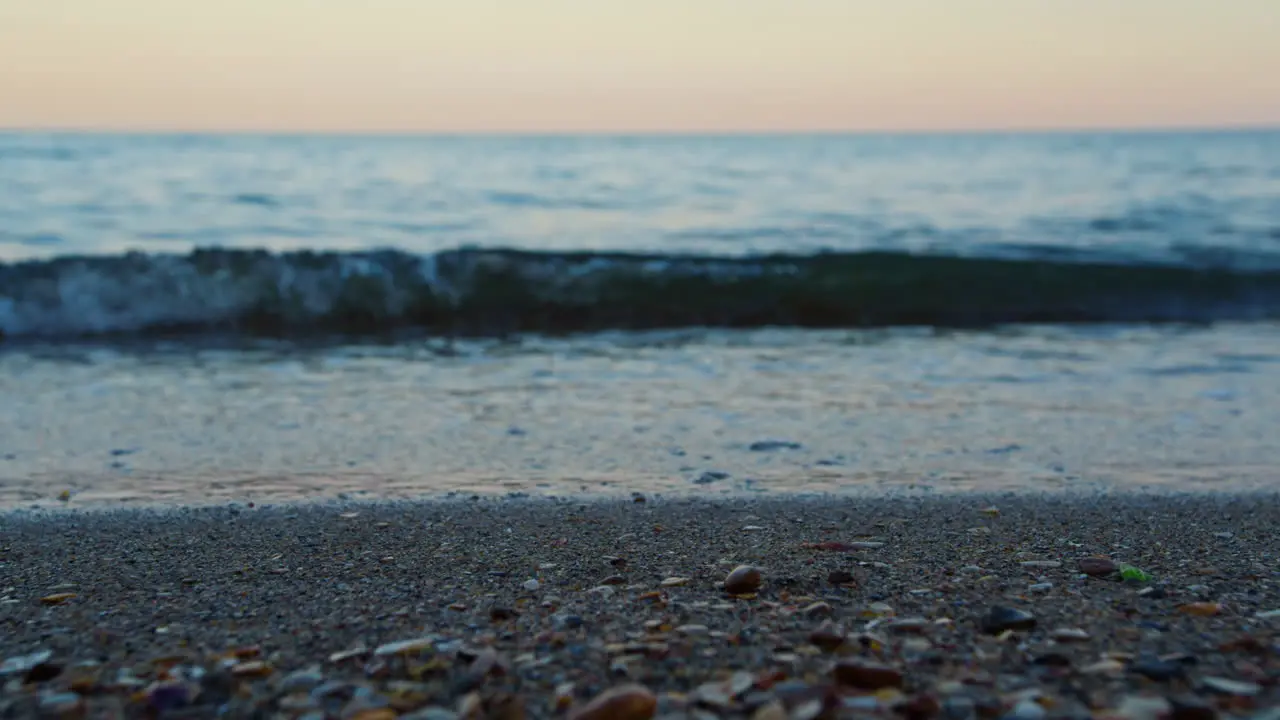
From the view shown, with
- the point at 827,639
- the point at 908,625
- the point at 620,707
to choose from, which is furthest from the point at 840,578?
the point at 620,707

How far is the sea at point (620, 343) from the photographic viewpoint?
181 inches

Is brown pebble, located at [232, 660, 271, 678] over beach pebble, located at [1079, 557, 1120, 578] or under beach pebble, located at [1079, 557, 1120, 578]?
over

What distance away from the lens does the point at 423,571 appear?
9.55ft

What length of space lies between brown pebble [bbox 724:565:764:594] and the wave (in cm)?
648

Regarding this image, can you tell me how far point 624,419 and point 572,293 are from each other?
211 inches

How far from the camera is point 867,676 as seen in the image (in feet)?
6.22

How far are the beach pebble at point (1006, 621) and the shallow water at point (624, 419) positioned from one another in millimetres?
1944

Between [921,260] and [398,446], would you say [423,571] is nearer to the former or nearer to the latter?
[398,446]

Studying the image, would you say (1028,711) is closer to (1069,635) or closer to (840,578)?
(1069,635)

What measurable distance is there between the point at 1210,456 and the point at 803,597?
125 inches

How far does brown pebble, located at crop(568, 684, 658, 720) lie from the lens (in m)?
1.75

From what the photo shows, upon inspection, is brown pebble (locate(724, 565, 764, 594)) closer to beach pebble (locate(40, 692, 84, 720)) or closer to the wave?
beach pebble (locate(40, 692, 84, 720))

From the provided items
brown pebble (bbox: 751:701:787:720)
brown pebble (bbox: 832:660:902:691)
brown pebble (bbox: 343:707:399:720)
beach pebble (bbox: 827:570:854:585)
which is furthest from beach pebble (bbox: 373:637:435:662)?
beach pebble (bbox: 827:570:854:585)

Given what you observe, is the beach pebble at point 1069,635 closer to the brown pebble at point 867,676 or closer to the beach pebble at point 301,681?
the brown pebble at point 867,676
